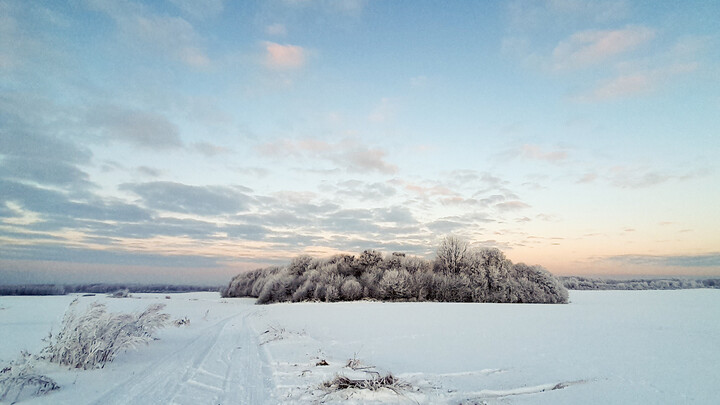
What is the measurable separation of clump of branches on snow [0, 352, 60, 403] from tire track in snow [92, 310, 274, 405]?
2.80ft

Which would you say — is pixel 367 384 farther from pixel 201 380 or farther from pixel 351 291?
pixel 351 291

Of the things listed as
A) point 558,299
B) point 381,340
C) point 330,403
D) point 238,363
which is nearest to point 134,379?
point 238,363

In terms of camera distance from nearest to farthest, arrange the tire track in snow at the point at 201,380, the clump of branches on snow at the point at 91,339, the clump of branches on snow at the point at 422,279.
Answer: the tire track in snow at the point at 201,380 < the clump of branches on snow at the point at 91,339 < the clump of branches on snow at the point at 422,279

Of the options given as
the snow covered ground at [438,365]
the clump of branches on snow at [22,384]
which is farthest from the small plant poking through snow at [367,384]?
the clump of branches on snow at [22,384]

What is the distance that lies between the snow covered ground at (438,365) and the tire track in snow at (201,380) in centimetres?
2

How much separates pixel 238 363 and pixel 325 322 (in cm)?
674

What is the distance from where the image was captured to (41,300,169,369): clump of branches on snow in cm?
600

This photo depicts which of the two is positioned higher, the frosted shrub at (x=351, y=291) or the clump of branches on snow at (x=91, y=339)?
the clump of branches on snow at (x=91, y=339)

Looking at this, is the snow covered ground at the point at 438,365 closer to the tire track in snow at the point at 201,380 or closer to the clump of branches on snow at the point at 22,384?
the tire track in snow at the point at 201,380

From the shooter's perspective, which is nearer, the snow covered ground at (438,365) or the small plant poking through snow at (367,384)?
the snow covered ground at (438,365)

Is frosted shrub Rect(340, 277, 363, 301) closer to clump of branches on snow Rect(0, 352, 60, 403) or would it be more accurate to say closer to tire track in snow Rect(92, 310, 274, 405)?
tire track in snow Rect(92, 310, 274, 405)

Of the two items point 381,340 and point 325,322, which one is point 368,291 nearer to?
point 325,322

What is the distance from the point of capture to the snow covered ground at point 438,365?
4434 mm

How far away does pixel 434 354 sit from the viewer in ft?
23.5
